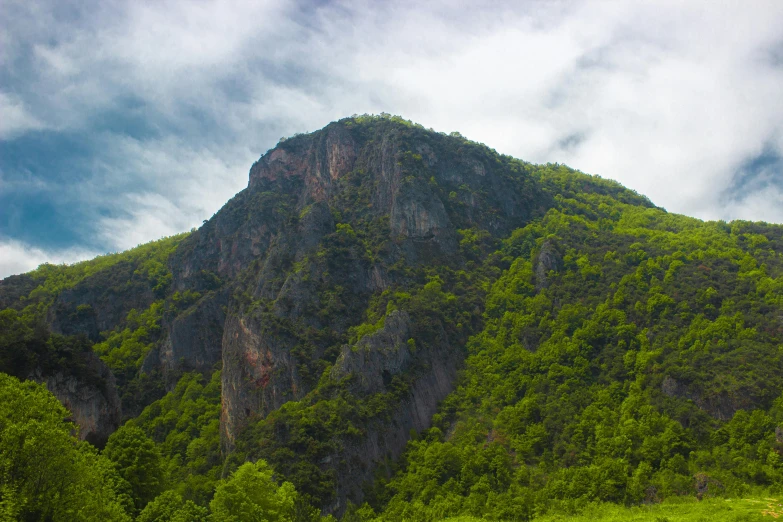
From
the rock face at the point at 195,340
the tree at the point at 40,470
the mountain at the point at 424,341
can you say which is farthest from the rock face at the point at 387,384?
the rock face at the point at 195,340

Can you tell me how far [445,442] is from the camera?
73.6 metres

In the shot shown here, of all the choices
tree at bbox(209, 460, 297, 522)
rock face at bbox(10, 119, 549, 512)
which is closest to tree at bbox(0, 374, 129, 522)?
tree at bbox(209, 460, 297, 522)

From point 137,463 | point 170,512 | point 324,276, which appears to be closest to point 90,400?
point 137,463

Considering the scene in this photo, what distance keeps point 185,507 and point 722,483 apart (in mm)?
48175

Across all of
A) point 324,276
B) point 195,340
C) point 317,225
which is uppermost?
point 317,225

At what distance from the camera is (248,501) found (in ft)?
136

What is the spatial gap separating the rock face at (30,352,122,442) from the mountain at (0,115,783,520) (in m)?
0.40

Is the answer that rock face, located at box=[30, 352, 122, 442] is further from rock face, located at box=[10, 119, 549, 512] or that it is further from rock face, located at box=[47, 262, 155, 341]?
rock face, located at box=[47, 262, 155, 341]

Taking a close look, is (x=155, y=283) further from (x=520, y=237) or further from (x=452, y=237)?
(x=520, y=237)

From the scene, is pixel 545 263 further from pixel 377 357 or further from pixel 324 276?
pixel 324 276

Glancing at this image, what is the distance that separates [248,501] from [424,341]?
48798mm

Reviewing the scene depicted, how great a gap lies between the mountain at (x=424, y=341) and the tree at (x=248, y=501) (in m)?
0.82

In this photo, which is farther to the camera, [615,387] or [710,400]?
[615,387]

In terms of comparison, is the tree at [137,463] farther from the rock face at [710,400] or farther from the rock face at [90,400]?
the rock face at [710,400]
